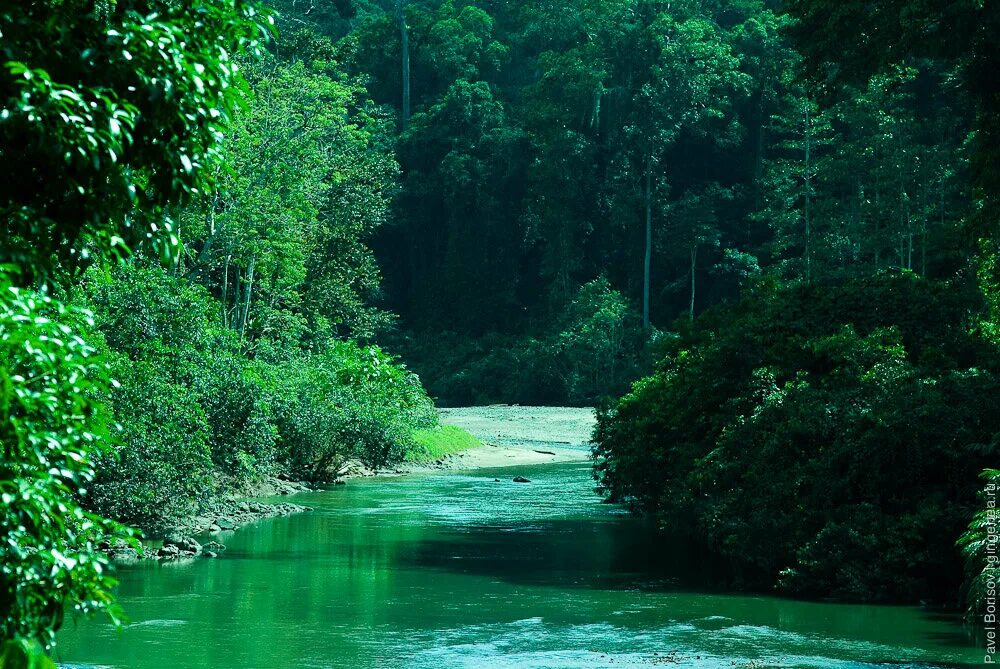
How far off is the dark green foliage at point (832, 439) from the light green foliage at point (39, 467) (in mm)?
11703

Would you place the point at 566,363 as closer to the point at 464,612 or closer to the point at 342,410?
the point at 342,410

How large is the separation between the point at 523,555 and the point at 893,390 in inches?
243

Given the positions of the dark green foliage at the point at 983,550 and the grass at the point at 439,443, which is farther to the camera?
the grass at the point at 439,443

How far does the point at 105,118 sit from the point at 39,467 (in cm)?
157

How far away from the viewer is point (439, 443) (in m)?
35.4

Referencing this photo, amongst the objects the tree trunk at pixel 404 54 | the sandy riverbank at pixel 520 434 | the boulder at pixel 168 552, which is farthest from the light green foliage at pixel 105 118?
the tree trunk at pixel 404 54

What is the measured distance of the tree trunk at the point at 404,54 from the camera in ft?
217

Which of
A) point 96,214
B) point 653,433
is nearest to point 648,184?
point 653,433

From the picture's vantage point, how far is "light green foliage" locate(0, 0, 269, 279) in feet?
18.0

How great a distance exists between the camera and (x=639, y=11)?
194ft

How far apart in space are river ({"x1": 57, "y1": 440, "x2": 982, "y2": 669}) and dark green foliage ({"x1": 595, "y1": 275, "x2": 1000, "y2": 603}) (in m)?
0.72

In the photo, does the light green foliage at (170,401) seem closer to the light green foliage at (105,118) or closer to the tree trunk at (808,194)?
the light green foliage at (105,118)

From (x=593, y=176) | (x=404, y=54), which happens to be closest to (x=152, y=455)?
(x=593, y=176)

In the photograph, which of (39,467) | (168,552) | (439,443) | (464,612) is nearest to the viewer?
(39,467)
